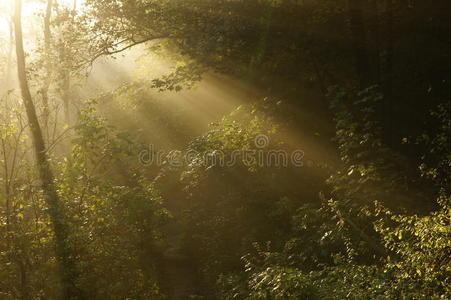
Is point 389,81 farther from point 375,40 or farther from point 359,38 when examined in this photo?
point 375,40

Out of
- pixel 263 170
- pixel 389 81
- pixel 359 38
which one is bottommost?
pixel 389 81

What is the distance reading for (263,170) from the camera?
14750 mm

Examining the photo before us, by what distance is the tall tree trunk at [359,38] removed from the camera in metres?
10.5

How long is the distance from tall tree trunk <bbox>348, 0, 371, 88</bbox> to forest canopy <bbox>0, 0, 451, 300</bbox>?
3 centimetres

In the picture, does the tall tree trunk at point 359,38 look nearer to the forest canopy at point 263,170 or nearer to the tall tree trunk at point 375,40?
the forest canopy at point 263,170

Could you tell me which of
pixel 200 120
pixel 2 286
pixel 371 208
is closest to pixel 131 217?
pixel 2 286

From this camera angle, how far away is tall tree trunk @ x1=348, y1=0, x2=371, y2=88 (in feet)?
34.3

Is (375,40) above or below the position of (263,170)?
above

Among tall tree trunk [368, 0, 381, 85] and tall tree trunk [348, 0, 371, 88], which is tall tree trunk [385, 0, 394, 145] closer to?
tall tree trunk [368, 0, 381, 85]

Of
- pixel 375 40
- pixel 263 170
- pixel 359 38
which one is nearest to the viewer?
pixel 359 38

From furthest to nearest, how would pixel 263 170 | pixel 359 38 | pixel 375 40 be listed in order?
pixel 263 170
pixel 375 40
pixel 359 38

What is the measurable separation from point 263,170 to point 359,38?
542 centimetres

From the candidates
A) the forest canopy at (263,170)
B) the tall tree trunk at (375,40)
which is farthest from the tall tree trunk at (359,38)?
the tall tree trunk at (375,40)

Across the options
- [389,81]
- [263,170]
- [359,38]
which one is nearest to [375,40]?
[359,38]
